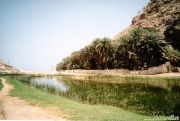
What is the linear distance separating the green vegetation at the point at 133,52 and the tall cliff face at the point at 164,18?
6.35 m

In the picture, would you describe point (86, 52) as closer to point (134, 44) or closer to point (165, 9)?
point (134, 44)

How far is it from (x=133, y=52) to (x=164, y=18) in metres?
24.9

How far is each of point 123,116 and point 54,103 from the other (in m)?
5.63

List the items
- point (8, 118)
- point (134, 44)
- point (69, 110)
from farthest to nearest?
point (134, 44) < point (69, 110) < point (8, 118)

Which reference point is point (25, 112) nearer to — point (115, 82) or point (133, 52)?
point (115, 82)

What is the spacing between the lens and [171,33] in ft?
225

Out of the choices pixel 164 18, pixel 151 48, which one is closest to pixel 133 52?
pixel 151 48

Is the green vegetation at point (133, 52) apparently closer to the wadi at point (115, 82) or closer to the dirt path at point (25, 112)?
the wadi at point (115, 82)

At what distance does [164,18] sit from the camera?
247ft

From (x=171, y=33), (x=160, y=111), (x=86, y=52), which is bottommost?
(x=160, y=111)

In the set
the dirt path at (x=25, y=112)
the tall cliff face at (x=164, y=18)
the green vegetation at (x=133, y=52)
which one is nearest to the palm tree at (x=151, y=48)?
the green vegetation at (x=133, y=52)

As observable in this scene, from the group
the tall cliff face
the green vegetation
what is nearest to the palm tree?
the green vegetation

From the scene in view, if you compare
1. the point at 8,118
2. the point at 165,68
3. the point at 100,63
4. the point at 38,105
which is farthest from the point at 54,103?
the point at 100,63

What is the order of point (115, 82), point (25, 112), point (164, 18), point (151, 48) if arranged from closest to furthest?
1. point (25, 112)
2. point (115, 82)
3. point (151, 48)
4. point (164, 18)
